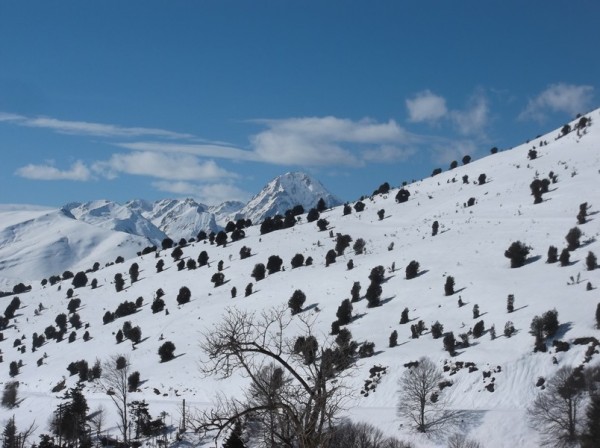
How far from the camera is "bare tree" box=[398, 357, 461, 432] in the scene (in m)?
43.2

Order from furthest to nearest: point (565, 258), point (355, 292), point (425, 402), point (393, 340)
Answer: point (355, 292) < point (565, 258) < point (393, 340) < point (425, 402)

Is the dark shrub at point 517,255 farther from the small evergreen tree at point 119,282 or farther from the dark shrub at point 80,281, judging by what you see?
the dark shrub at point 80,281

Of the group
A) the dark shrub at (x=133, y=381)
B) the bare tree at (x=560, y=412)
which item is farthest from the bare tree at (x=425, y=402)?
the dark shrub at (x=133, y=381)

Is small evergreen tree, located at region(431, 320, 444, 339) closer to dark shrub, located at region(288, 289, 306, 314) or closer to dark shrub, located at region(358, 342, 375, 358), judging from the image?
dark shrub, located at region(358, 342, 375, 358)

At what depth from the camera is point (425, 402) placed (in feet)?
145

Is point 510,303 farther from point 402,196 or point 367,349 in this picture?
point 402,196

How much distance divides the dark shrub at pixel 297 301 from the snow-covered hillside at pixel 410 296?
1221 millimetres

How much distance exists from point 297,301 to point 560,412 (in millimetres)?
39662

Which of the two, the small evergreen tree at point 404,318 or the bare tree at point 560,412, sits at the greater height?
the small evergreen tree at point 404,318

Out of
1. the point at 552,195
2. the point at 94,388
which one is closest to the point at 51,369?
the point at 94,388

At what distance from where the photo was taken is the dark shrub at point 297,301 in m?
73.4

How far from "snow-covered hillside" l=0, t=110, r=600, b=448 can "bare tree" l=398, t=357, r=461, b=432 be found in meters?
1.03

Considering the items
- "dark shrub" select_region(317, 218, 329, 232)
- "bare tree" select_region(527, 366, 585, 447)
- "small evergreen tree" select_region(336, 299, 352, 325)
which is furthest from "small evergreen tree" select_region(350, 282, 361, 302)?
"dark shrub" select_region(317, 218, 329, 232)

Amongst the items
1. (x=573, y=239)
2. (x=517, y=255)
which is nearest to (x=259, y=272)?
(x=517, y=255)
